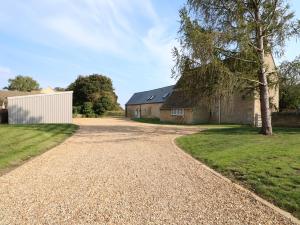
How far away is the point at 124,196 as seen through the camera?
614 centimetres

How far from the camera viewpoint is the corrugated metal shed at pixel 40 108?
29.7 meters

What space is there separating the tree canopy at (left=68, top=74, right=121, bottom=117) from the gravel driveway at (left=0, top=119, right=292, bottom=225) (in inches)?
1821

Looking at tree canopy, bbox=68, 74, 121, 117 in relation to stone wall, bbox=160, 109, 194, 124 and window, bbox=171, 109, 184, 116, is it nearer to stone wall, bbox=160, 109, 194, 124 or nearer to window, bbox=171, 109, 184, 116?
stone wall, bbox=160, 109, 194, 124

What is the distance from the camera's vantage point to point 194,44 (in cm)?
1659

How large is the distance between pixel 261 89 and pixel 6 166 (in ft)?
45.6

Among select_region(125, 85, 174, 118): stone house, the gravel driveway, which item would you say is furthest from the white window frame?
the gravel driveway

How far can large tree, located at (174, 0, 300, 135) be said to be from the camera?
1662cm

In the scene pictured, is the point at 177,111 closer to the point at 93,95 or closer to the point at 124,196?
the point at 93,95

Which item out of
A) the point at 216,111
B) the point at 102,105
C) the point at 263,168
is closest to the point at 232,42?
the point at 263,168

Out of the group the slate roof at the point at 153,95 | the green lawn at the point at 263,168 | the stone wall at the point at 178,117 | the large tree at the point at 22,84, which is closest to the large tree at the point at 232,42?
the green lawn at the point at 263,168

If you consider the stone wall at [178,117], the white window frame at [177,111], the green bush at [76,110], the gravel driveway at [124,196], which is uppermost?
the green bush at [76,110]

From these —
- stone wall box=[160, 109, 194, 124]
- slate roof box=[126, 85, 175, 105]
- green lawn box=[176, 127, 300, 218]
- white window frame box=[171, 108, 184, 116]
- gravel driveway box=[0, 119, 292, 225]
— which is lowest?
gravel driveway box=[0, 119, 292, 225]

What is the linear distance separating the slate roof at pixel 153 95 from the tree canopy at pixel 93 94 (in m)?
4.24

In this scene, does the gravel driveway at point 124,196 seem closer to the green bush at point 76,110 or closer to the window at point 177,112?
the window at point 177,112
